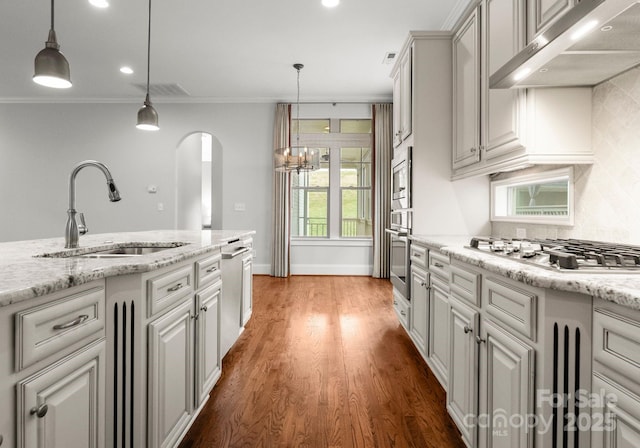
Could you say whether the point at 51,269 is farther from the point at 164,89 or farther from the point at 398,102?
the point at 164,89

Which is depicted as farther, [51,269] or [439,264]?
[439,264]

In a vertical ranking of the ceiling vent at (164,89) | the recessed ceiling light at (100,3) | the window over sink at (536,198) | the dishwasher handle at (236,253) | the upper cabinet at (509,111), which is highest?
the ceiling vent at (164,89)

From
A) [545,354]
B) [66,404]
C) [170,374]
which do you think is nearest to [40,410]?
[66,404]

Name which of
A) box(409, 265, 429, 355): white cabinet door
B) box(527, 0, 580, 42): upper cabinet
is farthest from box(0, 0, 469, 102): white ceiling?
box(409, 265, 429, 355): white cabinet door

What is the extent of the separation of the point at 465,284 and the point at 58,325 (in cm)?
146

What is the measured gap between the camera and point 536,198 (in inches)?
90.5

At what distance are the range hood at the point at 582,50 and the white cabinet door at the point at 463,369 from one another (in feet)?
3.48

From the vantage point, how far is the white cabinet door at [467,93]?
2297mm

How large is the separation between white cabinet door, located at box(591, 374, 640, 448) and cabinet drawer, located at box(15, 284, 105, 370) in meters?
1.34

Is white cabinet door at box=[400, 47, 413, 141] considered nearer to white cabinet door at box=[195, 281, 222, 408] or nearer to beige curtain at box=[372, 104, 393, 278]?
white cabinet door at box=[195, 281, 222, 408]

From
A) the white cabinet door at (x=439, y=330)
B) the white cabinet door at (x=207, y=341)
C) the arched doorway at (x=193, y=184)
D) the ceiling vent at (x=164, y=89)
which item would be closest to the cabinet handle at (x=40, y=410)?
the white cabinet door at (x=207, y=341)

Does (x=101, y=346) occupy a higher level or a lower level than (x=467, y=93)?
lower

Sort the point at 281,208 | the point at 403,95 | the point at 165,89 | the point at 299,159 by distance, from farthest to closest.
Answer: the point at 281,208 < the point at 165,89 < the point at 299,159 < the point at 403,95

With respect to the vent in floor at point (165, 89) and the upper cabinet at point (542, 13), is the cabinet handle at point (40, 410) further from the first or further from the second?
the vent in floor at point (165, 89)
